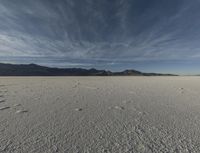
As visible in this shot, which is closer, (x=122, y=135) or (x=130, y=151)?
(x=130, y=151)

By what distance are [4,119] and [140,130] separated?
118 inches

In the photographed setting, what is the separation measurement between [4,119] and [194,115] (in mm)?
4694

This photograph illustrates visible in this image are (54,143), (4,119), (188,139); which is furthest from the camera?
(4,119)

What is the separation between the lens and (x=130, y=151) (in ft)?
6.11

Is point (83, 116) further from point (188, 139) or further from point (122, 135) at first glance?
point (188, 139)

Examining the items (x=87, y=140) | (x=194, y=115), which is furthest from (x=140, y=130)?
(x=194, y=115)

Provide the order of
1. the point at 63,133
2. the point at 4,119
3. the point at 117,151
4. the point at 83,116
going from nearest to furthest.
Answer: the point at 117,151 → the point at 63,133 → the point at 4,119 → the point at 83,116

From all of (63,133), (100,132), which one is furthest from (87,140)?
(63,133)

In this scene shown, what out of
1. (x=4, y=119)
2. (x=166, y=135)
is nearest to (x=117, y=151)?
(x=166, y=135)

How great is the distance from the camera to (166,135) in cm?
232

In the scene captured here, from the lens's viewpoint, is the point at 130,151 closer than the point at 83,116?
Yes

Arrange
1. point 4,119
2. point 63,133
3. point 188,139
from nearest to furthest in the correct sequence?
1. point 188,139
2. point 63,133
3. point 4,119

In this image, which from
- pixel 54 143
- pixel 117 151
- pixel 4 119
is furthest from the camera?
pixel 4 119

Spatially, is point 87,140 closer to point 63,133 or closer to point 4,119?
point 63,133
